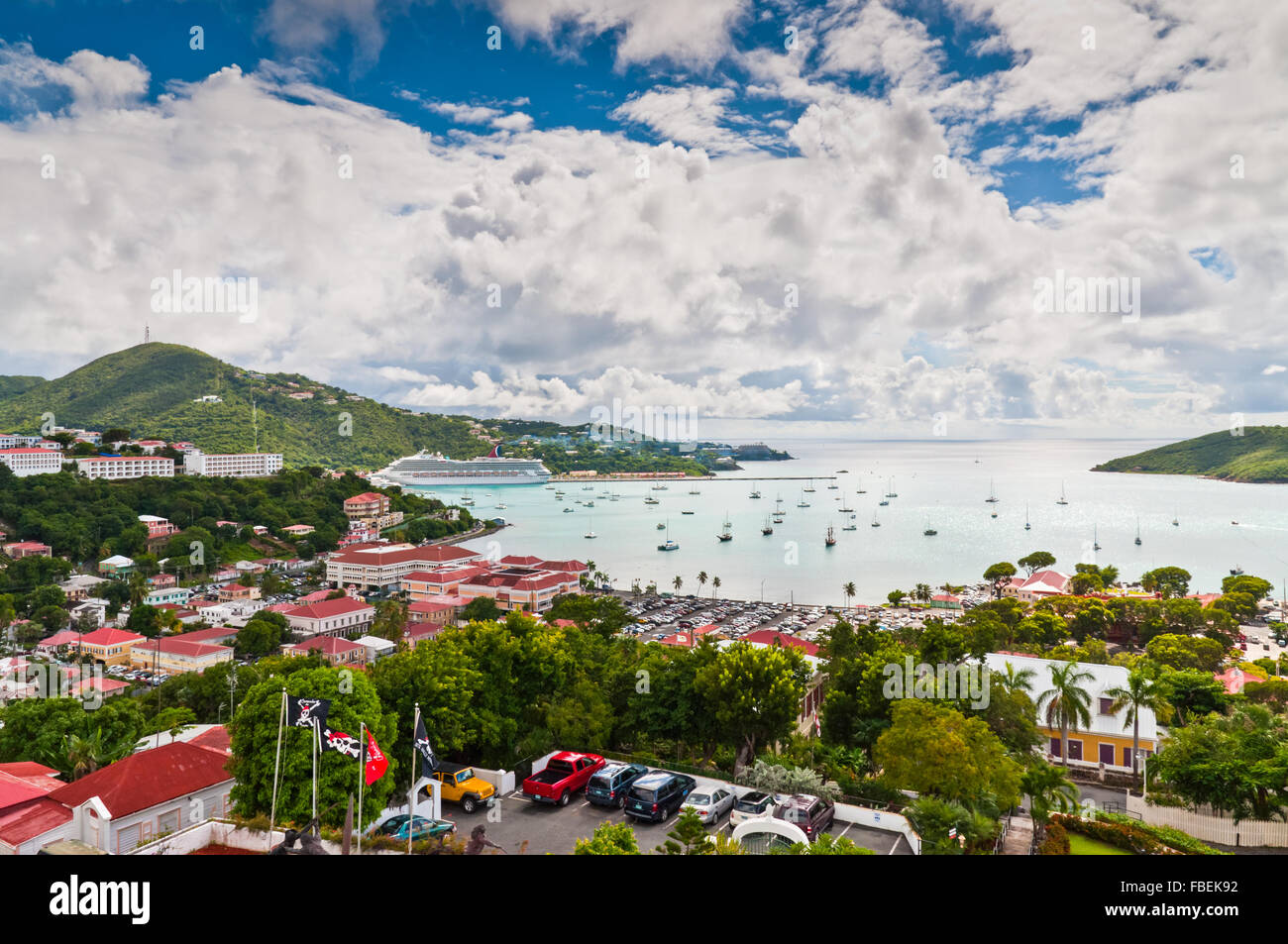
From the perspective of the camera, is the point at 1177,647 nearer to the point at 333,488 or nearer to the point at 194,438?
the point at 333,488

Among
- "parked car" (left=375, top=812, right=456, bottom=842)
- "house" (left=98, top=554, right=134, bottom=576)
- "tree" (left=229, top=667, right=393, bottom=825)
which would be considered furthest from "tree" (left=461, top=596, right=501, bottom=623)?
"parked car" (left=375, top=812, right=456, bottom=842)

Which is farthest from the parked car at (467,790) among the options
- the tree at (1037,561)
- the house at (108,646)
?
the tree at (1037,561)

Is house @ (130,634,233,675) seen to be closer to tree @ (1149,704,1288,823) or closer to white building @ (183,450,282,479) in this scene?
tree @ (1149,704,1288,823)

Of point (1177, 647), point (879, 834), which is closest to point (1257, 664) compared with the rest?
point (1177, 647)

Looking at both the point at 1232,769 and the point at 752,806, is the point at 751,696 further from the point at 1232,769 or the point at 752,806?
the point at 1232,769

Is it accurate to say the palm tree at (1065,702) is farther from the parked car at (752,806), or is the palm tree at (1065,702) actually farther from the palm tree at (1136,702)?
the parked car at (752,806)

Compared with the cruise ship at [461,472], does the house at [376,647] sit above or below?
below
